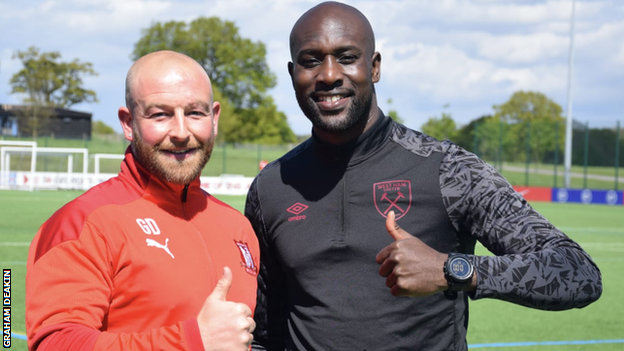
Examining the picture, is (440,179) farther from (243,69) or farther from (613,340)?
(243,69)

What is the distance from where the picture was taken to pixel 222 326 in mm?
2102

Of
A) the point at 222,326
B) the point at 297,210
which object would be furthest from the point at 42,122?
the point at 222,326

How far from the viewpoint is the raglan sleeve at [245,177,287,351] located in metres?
3.28

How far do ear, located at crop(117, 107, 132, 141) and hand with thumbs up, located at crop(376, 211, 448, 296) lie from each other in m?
1.20

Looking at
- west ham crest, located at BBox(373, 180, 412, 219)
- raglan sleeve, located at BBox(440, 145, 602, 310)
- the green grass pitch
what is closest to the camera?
raglan sleeve, located at BBox(440, 145, 602, 310)

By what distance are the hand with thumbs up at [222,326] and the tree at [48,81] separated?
191 feet

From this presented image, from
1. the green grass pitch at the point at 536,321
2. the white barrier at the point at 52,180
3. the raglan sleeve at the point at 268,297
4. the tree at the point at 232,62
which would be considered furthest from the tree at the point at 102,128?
the raglan sleeve at the point at 268,297

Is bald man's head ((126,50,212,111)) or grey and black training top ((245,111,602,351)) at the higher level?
bald man's head ((126,50,212,111))

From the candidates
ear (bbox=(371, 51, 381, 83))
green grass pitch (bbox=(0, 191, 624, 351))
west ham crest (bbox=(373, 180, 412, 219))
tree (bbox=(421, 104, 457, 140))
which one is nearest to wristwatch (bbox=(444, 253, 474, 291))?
west ham crest (bbox=(373, 180, 412, 219))

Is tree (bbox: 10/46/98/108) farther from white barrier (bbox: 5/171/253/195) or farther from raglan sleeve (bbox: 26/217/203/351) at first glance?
raglan sleeve (bbox: 26/217/203/351)

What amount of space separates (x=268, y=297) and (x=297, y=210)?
20.1 inches

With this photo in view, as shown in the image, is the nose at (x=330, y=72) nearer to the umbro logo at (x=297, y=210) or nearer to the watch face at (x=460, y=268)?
the umbro logo at (x=297, y=210)

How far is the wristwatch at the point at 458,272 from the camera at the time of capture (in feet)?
7.58

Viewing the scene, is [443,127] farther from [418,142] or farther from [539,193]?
[418,142]
